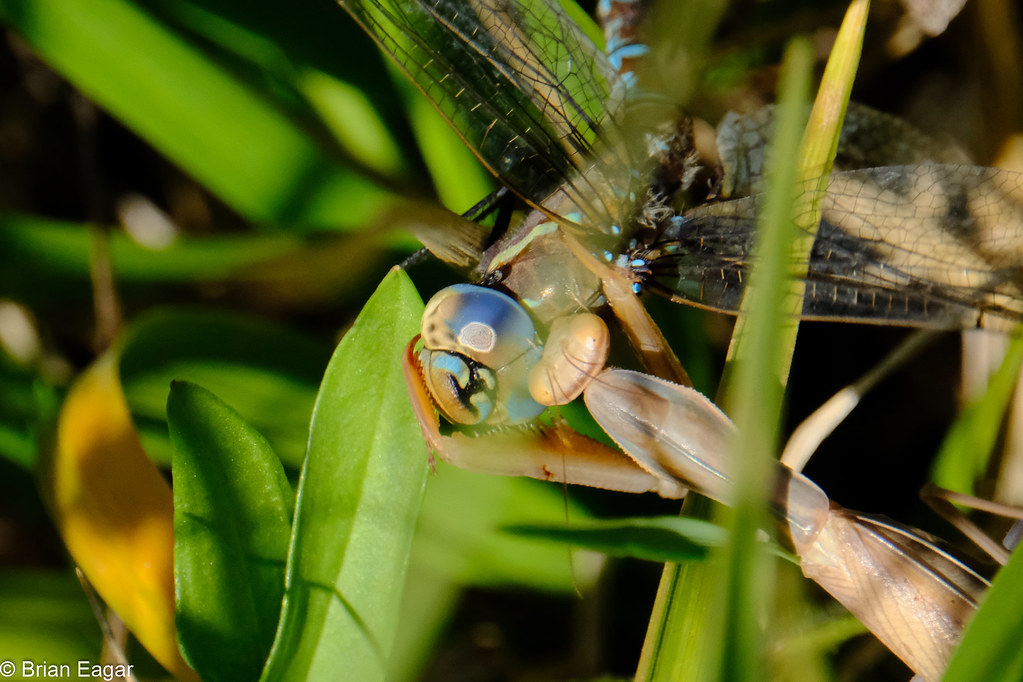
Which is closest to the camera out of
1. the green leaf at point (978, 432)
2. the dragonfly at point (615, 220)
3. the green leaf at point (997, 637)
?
the green leaf at point (997, 637)

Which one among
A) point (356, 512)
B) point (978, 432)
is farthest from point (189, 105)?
point (978, 432)

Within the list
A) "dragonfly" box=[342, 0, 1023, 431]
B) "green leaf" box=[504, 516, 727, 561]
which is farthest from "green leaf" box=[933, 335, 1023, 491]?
"green leaf" box=[504, 516, 727, 561]

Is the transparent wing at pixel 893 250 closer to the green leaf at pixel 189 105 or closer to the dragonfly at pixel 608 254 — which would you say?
the dragonfly at pixel 608 254

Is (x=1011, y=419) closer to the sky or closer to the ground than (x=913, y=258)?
closer to the ground

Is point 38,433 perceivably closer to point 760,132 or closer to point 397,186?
point 397,186

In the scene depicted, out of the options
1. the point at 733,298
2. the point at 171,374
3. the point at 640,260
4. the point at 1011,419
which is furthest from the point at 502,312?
the point at 1011,419

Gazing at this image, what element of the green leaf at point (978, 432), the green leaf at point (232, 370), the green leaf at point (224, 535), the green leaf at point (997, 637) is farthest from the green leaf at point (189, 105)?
the green leaf at point (978, 432)
